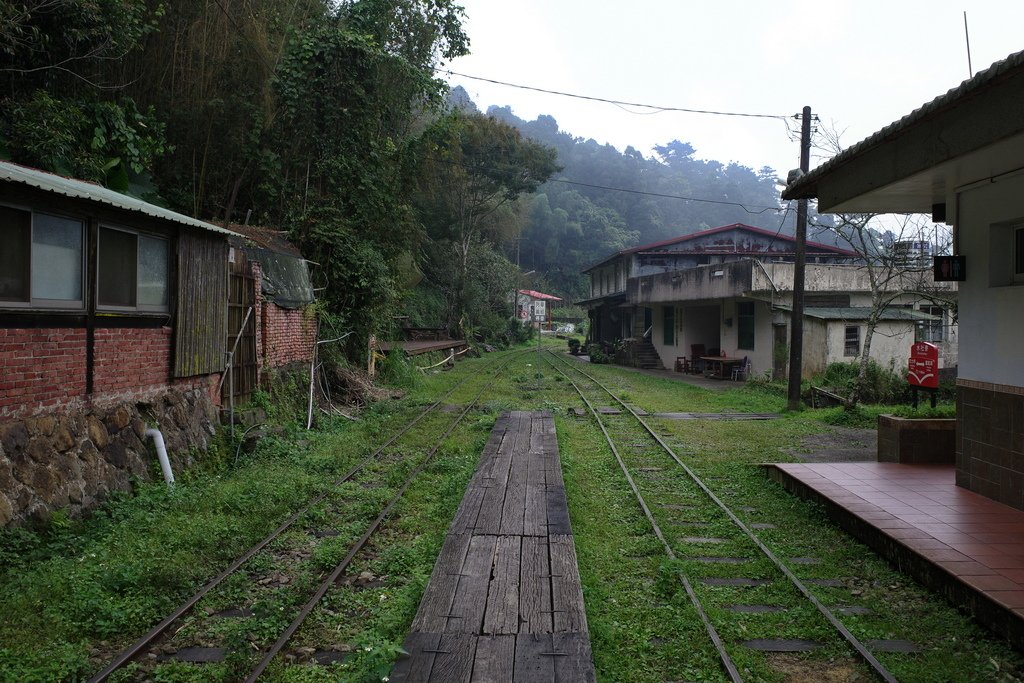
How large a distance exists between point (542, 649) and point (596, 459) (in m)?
5.97

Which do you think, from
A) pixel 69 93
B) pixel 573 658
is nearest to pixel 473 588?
pixel 573 658

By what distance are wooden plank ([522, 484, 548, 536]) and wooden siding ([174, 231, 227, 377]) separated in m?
4.53

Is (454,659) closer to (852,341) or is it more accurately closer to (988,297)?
(988,297)

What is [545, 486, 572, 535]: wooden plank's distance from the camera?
5906mm

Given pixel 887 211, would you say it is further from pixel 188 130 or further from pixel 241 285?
pixel 188 130

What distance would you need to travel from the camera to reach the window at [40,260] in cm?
581

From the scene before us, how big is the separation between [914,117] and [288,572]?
609 cm

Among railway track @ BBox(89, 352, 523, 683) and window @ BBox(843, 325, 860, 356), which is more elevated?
window @ BBox(843, 325, 860, 356)

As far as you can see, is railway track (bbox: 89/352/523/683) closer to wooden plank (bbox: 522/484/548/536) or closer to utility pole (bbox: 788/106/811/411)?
wooden plank (bbox: 522/484/548/536)

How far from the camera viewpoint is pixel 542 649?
3705mm

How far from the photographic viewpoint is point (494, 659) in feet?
11.8

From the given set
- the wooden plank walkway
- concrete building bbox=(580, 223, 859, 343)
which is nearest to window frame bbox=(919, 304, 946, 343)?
concrete building bbox=(580, 223, 859, 343)

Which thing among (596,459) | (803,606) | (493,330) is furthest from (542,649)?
(493,330)

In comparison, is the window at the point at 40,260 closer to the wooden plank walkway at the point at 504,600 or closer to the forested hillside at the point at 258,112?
the wooden plank walkway at the point at 504,600
